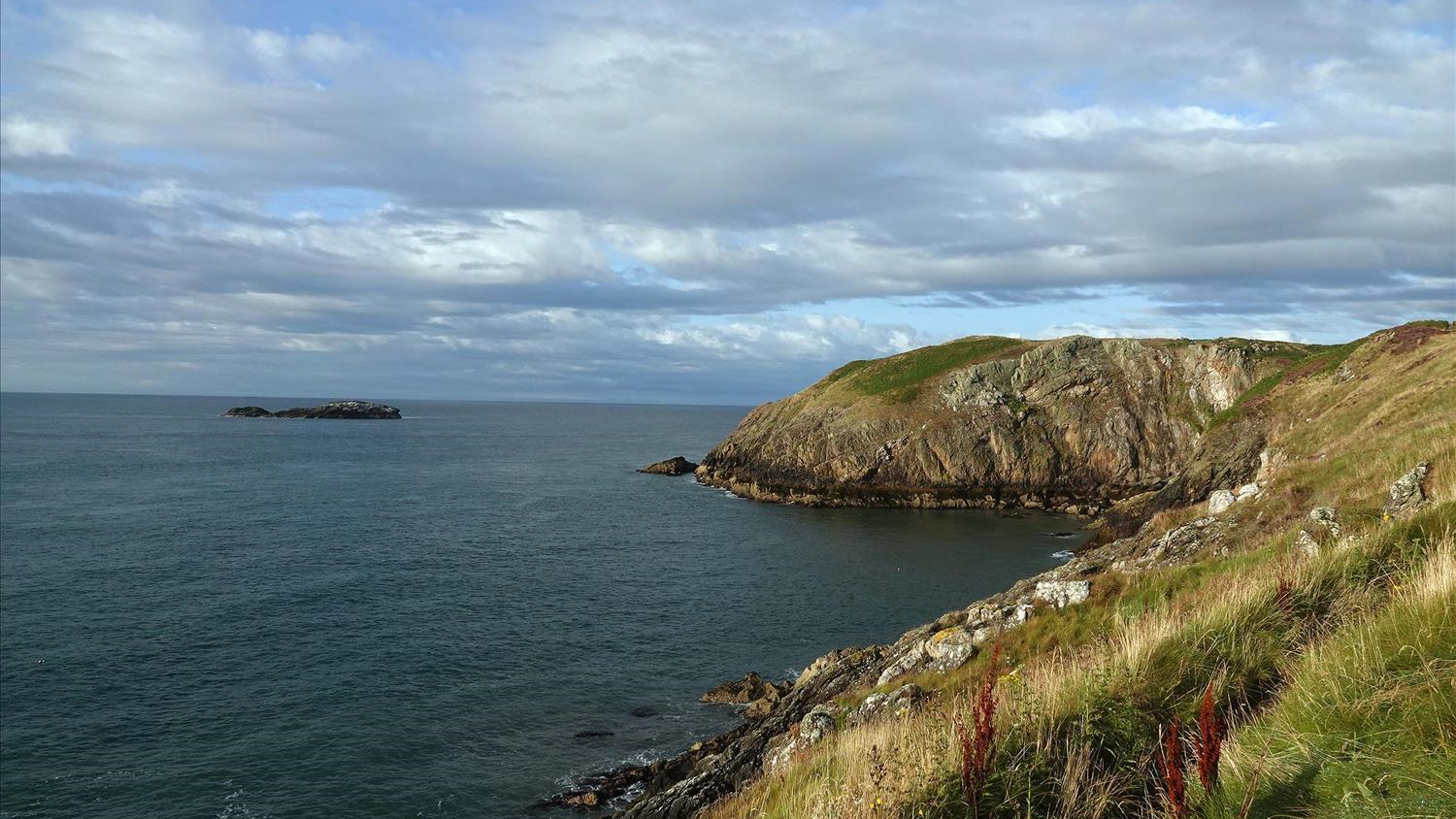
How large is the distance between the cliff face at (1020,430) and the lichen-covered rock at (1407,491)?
6259 cm

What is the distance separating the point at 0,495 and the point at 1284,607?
10258 cm

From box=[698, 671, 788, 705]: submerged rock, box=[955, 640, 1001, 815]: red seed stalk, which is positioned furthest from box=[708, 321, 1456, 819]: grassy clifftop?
box=[698, 671, 788, 705]: submerged rock

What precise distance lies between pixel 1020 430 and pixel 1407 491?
73.0 meters

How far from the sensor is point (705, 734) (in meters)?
29.0

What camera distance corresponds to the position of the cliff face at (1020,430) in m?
84.7

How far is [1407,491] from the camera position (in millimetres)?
18078

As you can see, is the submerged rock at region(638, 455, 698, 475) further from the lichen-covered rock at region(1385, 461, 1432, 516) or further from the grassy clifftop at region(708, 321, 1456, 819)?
the grassy clifftop at region(708, 321, 1456, 819)

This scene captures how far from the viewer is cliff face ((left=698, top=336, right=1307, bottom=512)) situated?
8469 centimetres

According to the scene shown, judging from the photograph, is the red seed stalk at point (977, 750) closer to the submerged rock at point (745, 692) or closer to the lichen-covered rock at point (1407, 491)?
the lichen-covered rock at point (1407, 491)

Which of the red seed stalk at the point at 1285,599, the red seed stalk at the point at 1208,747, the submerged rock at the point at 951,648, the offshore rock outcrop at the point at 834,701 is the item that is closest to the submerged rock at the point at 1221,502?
the offshore rock outcrop at the point at 834,701

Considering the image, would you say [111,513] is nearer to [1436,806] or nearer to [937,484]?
[937,484]

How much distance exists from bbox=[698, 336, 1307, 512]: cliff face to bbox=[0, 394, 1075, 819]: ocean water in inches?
326

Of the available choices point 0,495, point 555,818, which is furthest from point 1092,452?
point 0,495

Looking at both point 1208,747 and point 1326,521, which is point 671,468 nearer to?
point 1326,521
